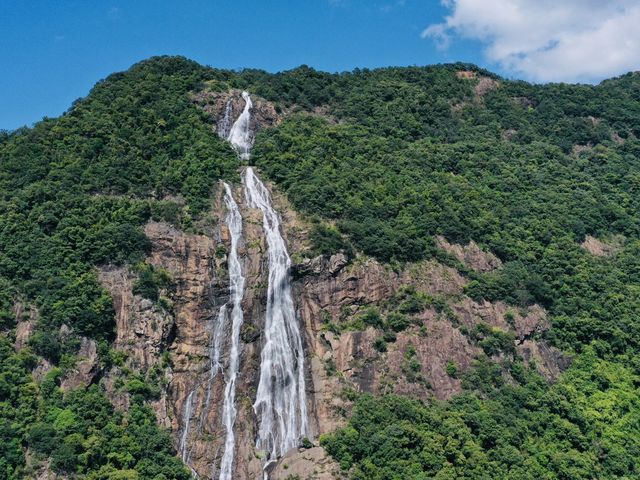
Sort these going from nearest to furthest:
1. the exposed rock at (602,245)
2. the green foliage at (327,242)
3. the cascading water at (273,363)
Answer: the cascading water at (273,363) < the green foliage at (327,242) < the exposed rock at (602,245)

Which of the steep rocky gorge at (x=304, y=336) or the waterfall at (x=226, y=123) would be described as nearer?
the steep rocky gorge at (x=304, y=336)

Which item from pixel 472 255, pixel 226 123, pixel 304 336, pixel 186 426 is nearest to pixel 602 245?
pixel 472 255

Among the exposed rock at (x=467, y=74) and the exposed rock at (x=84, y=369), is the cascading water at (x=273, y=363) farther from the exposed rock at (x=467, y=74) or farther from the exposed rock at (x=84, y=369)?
the exposed rock at (x=467, y=74)

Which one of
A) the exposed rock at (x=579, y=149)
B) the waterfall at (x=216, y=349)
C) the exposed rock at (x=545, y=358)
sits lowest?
the exposed rock at (x=545, y=358)

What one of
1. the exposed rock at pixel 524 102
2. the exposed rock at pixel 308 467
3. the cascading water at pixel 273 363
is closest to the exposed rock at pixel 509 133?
the exposed rock at pixel 524 102

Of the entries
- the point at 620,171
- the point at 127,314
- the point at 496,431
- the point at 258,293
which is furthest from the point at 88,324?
the point at 620,171

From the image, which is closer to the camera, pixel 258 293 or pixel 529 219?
pixel 258 293

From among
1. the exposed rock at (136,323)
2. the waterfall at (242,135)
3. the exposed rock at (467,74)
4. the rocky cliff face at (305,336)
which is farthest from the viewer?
the exposed rock at (467,74)

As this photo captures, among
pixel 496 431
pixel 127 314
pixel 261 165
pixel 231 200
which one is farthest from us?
pixel 261 165

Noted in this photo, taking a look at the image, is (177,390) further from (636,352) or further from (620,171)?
(620,171)
